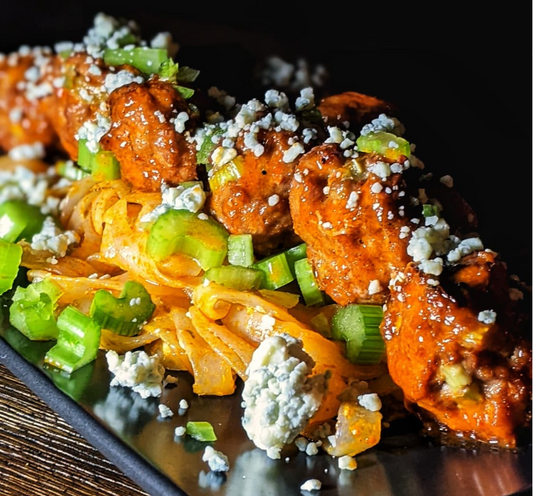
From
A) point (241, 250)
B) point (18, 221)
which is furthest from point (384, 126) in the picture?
point (18, 221)

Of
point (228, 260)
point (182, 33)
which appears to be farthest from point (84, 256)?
point (182, 33)

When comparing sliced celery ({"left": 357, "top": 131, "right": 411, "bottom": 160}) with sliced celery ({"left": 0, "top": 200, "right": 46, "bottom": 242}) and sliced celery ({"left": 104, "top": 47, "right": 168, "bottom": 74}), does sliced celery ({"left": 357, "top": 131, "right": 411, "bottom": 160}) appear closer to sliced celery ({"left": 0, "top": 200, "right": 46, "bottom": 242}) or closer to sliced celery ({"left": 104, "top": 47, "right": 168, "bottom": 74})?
sliced celery ({"left": 104, "top": 47, "right": 168, "bottom": 74})

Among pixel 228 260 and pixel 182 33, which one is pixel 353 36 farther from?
pixel 228 260

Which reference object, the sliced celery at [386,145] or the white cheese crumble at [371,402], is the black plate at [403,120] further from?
the sliced celery at [386,145]

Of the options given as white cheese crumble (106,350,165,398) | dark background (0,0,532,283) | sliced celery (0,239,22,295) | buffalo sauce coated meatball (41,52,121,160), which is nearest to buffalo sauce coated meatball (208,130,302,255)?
white cheese crumble (106,350,165,398)

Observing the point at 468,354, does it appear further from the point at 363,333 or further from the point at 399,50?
the point at 399,50
